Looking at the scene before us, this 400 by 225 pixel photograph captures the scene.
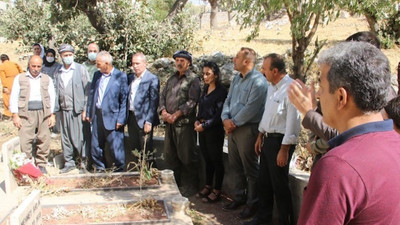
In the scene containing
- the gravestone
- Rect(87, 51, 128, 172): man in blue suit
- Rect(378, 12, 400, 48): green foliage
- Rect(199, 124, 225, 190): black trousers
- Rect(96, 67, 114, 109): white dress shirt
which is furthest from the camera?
Rect(378, 12, 400, 48): green foliage

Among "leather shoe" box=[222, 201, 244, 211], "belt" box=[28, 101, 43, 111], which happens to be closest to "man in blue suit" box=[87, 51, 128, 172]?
"belt" box=[28, 101, 43, 111]

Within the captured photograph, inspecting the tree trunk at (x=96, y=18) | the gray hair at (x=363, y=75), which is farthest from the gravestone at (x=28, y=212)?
the tree trunk at (x=96, y=18)

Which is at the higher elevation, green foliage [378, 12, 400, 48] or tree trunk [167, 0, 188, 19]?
tree trunk [167, 0, 188, 19]

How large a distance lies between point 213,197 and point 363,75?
4.07 m

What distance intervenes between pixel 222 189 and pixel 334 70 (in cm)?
426

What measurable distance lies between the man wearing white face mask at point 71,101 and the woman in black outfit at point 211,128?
1997 millimetres

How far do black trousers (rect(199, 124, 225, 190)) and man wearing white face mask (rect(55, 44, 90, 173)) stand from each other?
201cm

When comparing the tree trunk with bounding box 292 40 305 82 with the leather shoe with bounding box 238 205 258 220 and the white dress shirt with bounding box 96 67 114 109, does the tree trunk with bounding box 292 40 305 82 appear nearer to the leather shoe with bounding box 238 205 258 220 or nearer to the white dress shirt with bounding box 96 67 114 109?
the leather shoe with bounding box 238 205 258 220

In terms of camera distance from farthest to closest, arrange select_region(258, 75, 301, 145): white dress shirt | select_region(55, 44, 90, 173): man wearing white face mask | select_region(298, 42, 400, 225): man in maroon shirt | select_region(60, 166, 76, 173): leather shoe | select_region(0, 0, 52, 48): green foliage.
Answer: select_region(0, 0, 52, 48): green foliage → select_region(60, 166, 76, 173): leather shoe → select_region(55, 44, 90, 173): man wearing white face mask → select_region(258, 75, 301, 145): white dress shirt → select_region(298, 42, 400, 225): man in maroon shirt

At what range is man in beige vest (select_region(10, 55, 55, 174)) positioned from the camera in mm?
5672

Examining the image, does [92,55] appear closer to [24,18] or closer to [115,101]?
[115,101]

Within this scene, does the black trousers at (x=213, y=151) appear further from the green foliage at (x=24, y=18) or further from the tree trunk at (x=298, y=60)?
the green foliage at (x=24, y=18)

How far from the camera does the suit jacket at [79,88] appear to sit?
5.96 meters

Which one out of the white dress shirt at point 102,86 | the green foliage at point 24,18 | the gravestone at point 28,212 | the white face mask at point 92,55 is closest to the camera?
the gravestone at point 28,212
